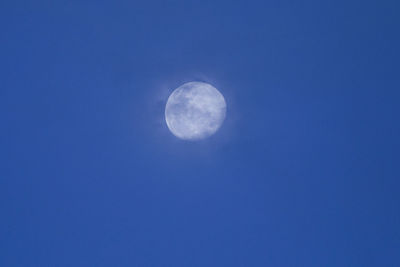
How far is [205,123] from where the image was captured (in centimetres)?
3300

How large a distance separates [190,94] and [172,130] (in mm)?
720

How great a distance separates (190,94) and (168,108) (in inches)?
18.2

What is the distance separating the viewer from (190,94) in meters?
33.0

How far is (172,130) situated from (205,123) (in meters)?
0.61

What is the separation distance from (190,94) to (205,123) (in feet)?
1.90

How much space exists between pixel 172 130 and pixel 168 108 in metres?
0.41

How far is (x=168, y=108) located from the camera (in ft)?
108

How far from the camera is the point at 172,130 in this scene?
33094 mm
